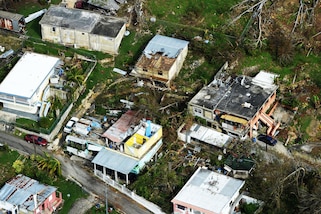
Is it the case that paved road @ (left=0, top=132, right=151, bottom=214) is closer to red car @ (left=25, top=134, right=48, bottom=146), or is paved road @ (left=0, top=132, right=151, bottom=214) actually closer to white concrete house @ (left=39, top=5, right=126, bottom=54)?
red car @ (left=25, top=134, right=48, bottom=146)

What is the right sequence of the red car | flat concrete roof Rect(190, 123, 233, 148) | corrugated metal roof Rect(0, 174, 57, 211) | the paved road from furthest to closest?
the red car → flat concrete roof Rect(190, 123, 233, 148) → the paved road → corrugated metal roof Rect(0, 174, 57, 211)

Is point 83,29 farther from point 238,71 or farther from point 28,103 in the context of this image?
point 238,71

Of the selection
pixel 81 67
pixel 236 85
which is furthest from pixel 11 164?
pixel 236 85

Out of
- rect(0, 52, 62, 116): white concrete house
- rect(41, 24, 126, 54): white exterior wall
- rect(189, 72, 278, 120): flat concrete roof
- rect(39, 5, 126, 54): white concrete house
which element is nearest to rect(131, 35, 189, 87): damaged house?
rect(41, 24, 126, 54): white exterior wall

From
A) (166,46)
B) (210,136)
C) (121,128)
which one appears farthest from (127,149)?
(166,46)

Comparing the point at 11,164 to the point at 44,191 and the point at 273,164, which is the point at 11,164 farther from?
the point at 273,164

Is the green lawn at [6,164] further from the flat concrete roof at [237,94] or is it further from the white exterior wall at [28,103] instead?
the flat concrete roof at [237,94]
